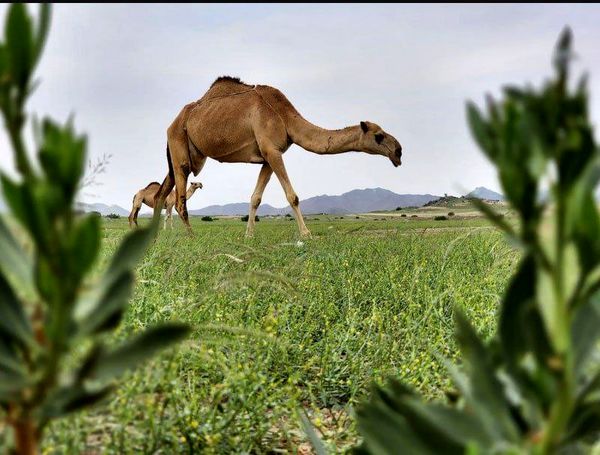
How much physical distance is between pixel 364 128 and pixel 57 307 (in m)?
8.71

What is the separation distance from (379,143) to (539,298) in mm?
8586

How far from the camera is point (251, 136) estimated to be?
393 inches

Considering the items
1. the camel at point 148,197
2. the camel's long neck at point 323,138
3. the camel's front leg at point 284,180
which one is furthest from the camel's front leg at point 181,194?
the camel at point 148,197

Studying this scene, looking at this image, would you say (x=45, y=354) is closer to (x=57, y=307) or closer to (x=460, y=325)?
(x=57, y=307)

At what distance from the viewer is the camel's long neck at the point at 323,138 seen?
9000mm

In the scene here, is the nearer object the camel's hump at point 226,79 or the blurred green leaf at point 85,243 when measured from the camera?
the blurred green leaf at point 85,243

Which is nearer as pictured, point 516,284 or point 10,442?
point 516,284

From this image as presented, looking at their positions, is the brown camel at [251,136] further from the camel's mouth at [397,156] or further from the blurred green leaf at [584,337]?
the blurred green leaf at [584,337]

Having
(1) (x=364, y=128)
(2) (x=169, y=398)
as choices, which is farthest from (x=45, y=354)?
(1) (x=364, y=128)

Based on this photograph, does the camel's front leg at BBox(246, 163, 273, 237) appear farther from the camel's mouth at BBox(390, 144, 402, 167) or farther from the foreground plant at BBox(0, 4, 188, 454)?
the foreground plant at BBox(0, 4, 188, 454)

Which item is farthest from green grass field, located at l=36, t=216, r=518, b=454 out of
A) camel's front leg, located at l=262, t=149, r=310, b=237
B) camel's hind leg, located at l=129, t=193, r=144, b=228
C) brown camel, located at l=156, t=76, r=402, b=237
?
camel's hind leg, located at l=129, t=193, r=144, b=228

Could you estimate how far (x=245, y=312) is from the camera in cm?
236

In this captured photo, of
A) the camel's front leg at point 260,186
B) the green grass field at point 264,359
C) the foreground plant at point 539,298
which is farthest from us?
the camel's front leg at point 260,186

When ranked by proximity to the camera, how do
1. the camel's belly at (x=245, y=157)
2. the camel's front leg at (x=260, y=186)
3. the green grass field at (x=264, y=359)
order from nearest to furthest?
the green grass field at (x=264, y=359) < the camel's front leg at (x=260, y=186) < the camel's belly at (x=245, y=157)
